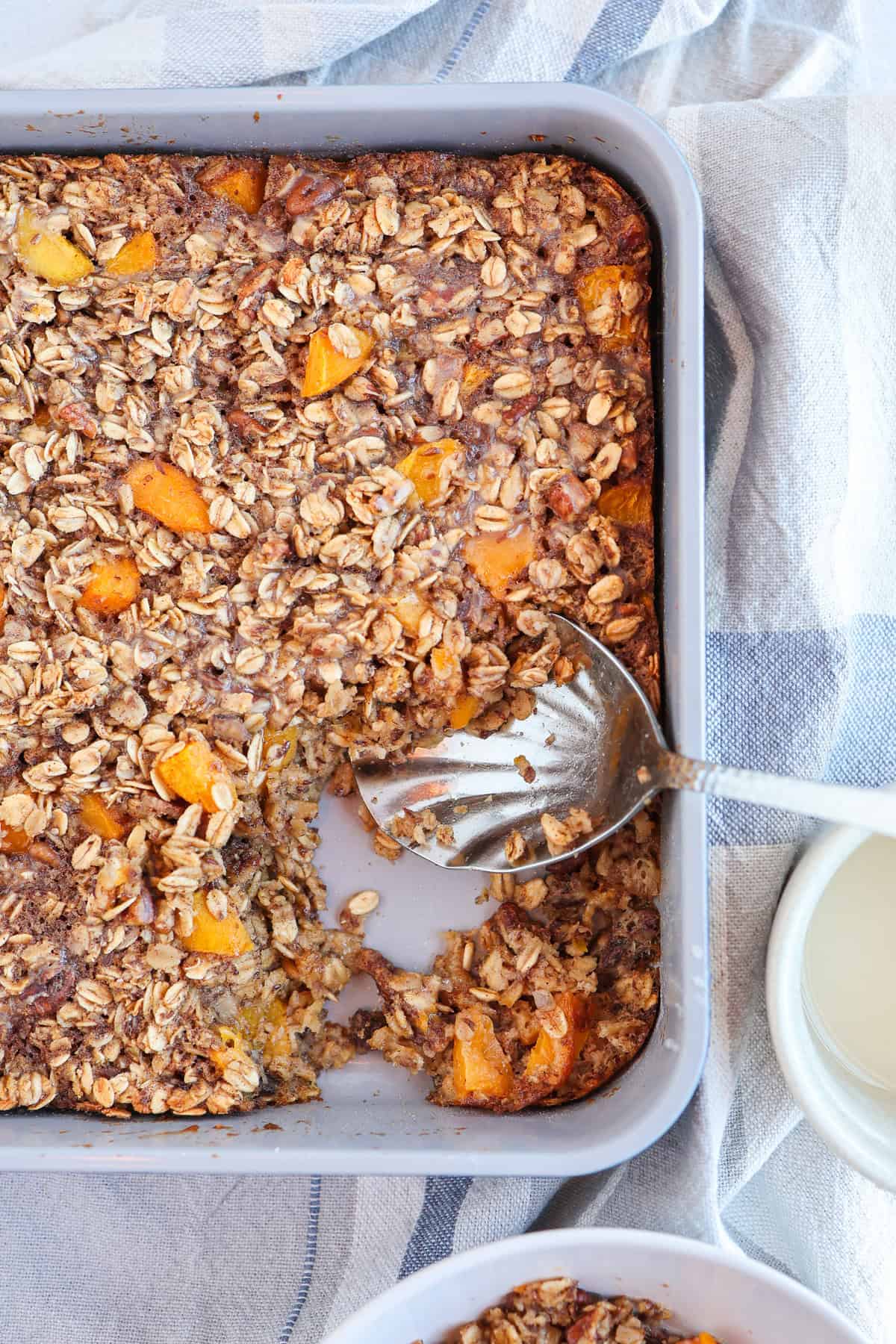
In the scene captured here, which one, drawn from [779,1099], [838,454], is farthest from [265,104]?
[779,1099]

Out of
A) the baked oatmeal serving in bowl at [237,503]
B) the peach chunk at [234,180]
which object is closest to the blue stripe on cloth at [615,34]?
the baked oatmeal serving in bowl at [237,503]

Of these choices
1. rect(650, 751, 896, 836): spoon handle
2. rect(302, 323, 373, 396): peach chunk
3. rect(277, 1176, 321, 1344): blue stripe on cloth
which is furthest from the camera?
rect(277, 1176, 321, 1344): blue stripe on cloth

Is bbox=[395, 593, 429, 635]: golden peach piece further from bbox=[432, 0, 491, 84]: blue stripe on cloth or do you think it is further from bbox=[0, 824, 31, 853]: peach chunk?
bbox=[432, 0, 491, 84]: blue stripe on cloth

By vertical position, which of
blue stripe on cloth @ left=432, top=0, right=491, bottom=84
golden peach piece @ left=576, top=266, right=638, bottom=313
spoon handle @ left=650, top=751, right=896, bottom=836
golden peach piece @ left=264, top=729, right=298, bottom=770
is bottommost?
golden peach piece @ left=264, top=729, right=298, bottom=770

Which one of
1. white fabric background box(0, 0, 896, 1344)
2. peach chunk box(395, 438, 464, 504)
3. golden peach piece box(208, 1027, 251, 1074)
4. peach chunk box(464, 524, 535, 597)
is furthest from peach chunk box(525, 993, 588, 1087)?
peach chunk box(395, 438, 464, 504)

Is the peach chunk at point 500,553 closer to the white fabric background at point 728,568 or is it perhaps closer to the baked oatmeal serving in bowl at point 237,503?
the baked oatmeal serving in bowl at point 237,503

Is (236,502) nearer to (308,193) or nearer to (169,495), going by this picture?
(169,495)

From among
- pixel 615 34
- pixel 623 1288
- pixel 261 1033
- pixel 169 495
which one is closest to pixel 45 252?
pixel 169 495

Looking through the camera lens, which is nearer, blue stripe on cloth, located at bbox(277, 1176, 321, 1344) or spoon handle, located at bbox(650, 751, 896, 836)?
spoon handle, located at bbox(650, 751, 896, 836)
